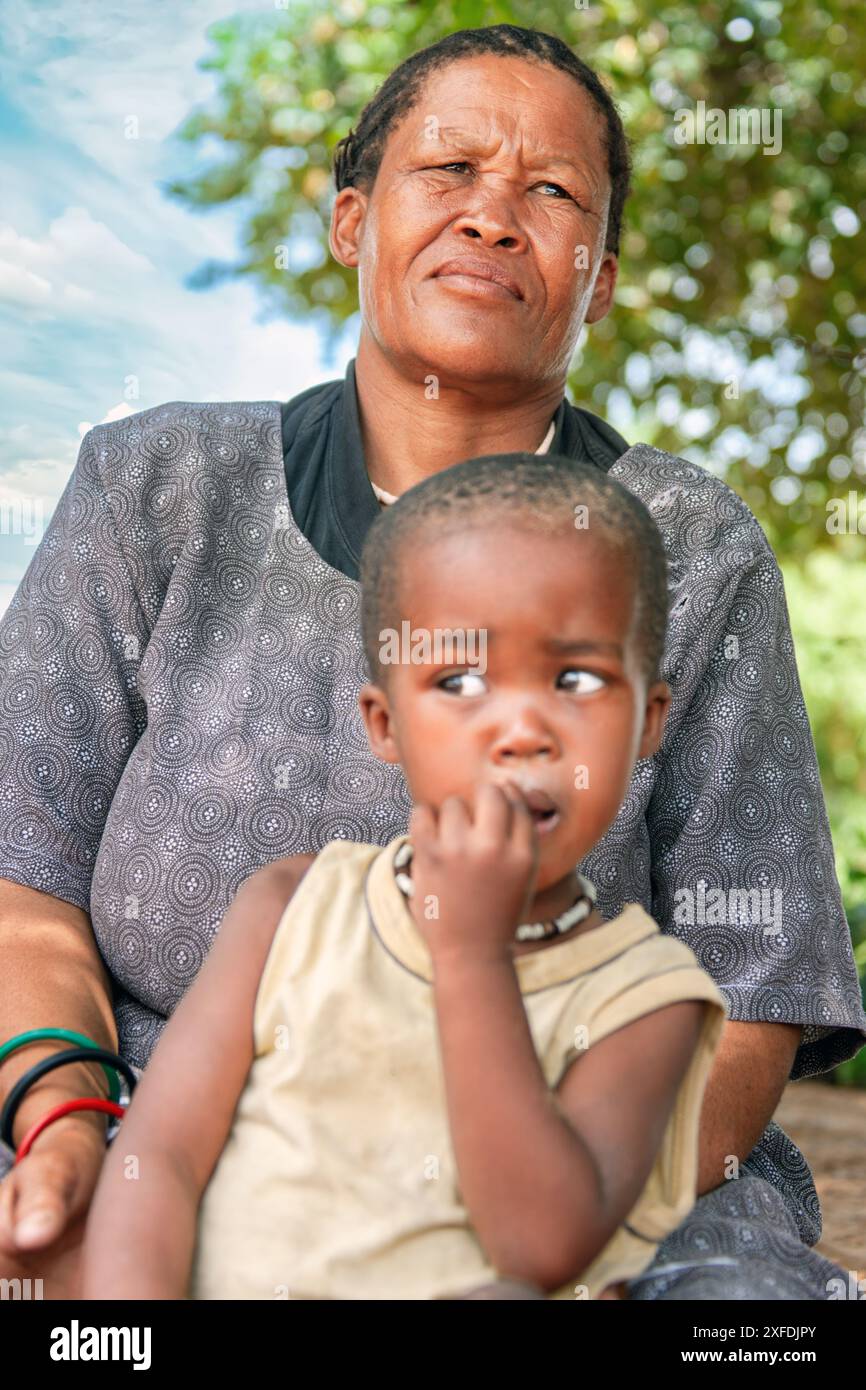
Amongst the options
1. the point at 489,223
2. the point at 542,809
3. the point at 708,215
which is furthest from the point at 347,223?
the point at 708,215

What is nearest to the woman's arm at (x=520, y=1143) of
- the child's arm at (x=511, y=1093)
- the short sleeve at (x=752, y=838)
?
the child's arm at (x=511, y=1093)

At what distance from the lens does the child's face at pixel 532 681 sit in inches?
55.8

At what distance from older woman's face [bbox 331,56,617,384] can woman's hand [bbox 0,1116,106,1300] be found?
1.20 meters

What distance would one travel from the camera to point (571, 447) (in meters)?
2.45

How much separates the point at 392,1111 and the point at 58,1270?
0.42 metres

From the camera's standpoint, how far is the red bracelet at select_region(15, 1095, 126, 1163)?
168cm

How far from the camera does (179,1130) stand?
1.44m

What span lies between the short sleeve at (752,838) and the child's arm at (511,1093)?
734 millimetres

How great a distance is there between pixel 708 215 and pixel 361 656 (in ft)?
16.9

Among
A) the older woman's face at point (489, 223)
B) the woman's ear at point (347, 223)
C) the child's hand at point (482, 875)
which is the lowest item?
the child's hand at point (482, 875)

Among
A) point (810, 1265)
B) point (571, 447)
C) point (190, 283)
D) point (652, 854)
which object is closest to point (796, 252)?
point (190, 283)

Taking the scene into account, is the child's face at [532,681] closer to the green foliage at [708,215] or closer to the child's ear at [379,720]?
the child's ear at [379,720]

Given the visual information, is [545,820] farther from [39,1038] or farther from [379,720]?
[39,1038]

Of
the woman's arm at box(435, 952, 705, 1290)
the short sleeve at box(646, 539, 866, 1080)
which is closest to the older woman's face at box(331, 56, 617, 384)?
the short sleeve at box(646, 539, 866, 1080)
